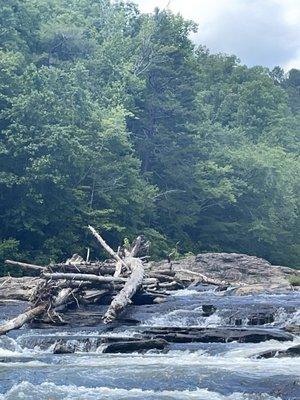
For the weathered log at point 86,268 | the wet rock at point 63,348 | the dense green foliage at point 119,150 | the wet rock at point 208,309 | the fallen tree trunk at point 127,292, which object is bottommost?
the wet rock at point 63,348

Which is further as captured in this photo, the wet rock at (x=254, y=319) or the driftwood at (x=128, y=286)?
the wet rock at (x=254, y=319)

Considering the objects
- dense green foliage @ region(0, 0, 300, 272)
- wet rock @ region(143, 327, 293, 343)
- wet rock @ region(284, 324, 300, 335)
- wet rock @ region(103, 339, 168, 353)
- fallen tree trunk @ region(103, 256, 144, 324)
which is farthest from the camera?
dense green foliage @ region(0, 0, 300, 272)

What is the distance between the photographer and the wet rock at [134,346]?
50.2 ft

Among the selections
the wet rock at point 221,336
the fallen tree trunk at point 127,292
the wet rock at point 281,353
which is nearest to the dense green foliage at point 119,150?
the fallen tree trunk at point 127,292

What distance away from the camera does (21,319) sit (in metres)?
18.7

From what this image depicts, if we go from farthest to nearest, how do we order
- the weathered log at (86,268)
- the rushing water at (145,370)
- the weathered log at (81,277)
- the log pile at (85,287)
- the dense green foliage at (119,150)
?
the dense green foliage at (119,150), the weathered log at (86,268), the weathered log at (81,277), the log pile at (85,287), the rushing water at (145,370)

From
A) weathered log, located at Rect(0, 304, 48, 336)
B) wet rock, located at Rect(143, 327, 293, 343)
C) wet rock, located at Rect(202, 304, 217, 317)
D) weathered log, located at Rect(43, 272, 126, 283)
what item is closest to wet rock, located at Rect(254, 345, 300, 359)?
wet rock, located at Rect(143, 327, 293, 343)

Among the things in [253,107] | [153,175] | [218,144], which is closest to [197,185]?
[153,175]

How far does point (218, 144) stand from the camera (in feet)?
183

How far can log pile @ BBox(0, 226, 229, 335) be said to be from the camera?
19.3m

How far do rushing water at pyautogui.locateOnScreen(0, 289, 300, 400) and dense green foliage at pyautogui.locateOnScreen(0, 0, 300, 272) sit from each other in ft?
57.4

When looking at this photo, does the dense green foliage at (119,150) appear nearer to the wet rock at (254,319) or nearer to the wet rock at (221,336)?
the wet rock at (254,319)

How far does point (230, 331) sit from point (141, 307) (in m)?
5.19

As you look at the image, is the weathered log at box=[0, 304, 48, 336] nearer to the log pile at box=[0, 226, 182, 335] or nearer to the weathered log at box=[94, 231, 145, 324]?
the log pile at box=[0, 226, 182, 335]
